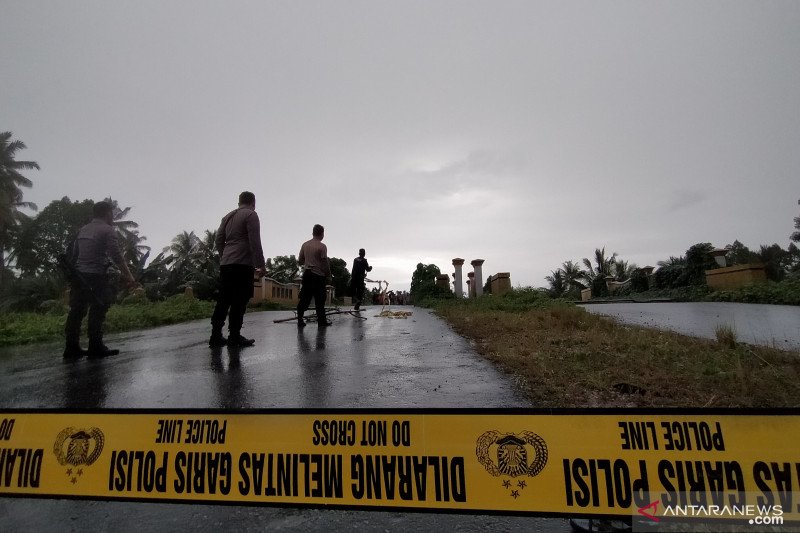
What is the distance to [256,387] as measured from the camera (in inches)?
120

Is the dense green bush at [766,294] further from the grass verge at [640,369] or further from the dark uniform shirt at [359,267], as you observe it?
the dark uniform shirt at [359,267]

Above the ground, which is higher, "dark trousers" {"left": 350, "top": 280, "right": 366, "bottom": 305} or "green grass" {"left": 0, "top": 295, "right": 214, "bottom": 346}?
"dark trousers" {"left": 350, "top": 280, "right": 366, "bottom": 305}

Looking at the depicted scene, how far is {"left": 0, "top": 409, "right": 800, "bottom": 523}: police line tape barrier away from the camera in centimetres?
140

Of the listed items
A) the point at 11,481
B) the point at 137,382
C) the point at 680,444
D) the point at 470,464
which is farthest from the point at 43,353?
the point at 680,444

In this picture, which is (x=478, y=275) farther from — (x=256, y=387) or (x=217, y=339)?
(x=256, y=387)

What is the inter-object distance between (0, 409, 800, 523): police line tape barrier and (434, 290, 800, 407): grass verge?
1.17m

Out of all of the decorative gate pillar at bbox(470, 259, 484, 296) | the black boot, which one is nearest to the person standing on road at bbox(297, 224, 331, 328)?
the black boot

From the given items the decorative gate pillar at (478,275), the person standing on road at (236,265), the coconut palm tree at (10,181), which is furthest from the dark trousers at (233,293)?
the coconut palm tree at (10,181)

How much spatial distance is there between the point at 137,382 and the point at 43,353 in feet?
10.1

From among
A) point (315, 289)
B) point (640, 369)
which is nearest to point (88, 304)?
point (315, 289)

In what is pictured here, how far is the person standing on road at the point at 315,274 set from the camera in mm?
6574

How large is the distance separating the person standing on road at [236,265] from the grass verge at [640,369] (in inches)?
128

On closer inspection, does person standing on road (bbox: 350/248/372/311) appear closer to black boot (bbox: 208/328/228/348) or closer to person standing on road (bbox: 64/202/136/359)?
black boot (bbox: 208/328/228/348)

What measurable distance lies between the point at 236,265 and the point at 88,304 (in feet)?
5.93
